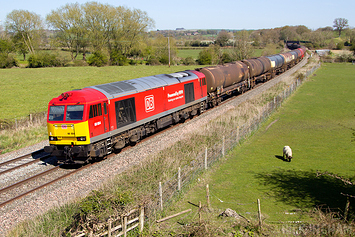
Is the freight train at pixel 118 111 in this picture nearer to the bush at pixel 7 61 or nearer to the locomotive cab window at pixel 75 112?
the locomotive cab window at pixel 75 112

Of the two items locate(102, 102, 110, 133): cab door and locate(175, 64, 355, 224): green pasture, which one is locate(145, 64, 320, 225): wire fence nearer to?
locate(175, 64, 355, 224): green pasture

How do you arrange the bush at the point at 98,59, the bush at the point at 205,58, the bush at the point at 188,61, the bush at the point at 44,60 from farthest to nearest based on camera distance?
the bush at the point at 188,61 < the bush at the point at 205,58 < the bush at the point at 98,59 < the bush at the point at 44,60

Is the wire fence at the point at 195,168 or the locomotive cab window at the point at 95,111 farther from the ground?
the locomotive cab window at the point at 95,111

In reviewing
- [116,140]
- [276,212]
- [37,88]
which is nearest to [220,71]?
[116,140]

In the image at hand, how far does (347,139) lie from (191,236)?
56.1 feet

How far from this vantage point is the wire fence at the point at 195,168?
1037cm

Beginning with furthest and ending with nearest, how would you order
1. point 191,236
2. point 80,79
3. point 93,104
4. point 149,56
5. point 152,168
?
point 149,56 < point 80,79 < point 93,104 < point 152,168 < point 191,236

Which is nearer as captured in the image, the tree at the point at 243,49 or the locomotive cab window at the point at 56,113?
the locomotive cab window at the point at 56,113

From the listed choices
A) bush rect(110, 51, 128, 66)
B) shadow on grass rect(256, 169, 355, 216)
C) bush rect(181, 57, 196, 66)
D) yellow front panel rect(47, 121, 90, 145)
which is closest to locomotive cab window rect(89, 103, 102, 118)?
yellow front panel rect(47, 121, 90, 145)

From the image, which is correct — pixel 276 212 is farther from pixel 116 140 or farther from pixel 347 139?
pixel 347 139

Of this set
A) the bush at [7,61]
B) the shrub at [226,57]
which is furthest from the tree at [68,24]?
the shrub at [226,57]

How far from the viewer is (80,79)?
A: 195 feet

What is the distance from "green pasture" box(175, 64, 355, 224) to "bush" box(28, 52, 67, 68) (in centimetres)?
7051

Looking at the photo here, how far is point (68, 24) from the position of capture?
85.1 meters
